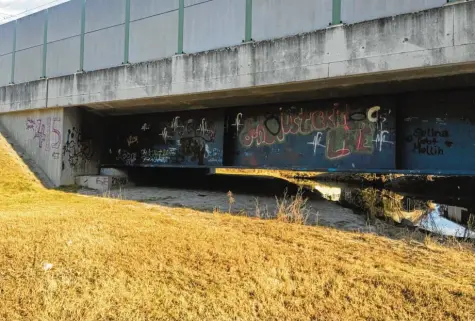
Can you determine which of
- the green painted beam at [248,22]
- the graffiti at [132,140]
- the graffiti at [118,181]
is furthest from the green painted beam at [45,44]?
the green painted beam at [248,22]

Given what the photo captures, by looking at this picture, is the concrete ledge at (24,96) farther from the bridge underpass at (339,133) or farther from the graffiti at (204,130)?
the graffiti at (204,130)

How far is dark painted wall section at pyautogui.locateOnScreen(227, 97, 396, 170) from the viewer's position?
9672 millimetres

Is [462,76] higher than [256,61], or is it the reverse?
[256,61]

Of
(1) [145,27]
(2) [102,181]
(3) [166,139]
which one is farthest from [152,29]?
(2) [102,181]

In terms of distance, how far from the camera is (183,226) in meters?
6.69

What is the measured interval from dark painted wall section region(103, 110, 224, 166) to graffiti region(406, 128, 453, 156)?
5.95 meters

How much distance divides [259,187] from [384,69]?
848 cm

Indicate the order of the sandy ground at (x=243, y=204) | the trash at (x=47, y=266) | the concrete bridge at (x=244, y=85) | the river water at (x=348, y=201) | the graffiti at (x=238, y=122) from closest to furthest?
the trash at (x=47, y=266), the concrete bridge at (x=244, y=85), the sandy ground at (x=243, y=204), the river water at (x=348, y=201), the graffiti at (x=238, y=122)

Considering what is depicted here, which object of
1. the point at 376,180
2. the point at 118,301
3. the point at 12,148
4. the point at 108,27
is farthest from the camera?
the point at 376,180

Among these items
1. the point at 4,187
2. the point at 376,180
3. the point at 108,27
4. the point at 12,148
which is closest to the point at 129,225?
the point at 4,187

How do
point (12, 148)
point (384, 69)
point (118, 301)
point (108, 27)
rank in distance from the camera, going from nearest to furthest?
1. point (118, 301)
2. point (384, 69)
3. point (108, 27)
4. point (12, 148)

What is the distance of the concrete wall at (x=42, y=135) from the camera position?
13.7 m

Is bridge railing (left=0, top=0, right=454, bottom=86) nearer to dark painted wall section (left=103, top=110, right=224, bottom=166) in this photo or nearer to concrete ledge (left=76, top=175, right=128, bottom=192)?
dark painted wall section (left=103, top=110, right=224, bottom=166)

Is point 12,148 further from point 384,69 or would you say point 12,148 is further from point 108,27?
point 384,69
